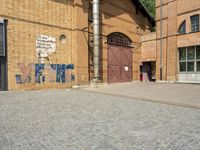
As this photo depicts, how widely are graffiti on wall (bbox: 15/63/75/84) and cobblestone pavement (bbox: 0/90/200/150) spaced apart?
7359 mm

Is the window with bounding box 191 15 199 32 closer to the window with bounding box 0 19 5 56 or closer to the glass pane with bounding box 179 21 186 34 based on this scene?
the glass pane with bounding box 179 21 186 34

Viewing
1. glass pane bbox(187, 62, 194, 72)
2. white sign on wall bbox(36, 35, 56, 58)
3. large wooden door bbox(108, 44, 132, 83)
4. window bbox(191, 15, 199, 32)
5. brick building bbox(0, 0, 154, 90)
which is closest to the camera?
brick building bbox(0, 0, 154, 90)

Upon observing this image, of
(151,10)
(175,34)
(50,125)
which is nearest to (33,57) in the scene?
(50,125)

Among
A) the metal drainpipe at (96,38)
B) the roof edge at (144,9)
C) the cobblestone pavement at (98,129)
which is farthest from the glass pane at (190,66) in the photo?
the cobblestone pavement at (98,129)

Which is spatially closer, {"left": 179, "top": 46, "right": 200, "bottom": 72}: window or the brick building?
the brick building

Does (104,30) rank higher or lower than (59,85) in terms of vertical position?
higher

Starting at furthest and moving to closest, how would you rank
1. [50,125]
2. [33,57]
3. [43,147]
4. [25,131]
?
1. [33,57]
2. [50,125]
3. [25,131]
4. [43,147]

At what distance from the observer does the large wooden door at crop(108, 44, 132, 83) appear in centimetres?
2186

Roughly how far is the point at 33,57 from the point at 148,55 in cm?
1439

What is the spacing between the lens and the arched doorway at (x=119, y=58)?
2188cm

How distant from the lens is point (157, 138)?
4961 mm

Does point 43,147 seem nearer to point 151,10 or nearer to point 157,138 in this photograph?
point 157,138

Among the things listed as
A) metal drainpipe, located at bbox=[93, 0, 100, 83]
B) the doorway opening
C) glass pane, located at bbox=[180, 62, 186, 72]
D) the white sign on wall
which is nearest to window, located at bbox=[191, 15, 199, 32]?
glass pane, located at bbox=[180, 62, 186, 72]

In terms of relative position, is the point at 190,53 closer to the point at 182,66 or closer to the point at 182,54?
the point at 182,54
